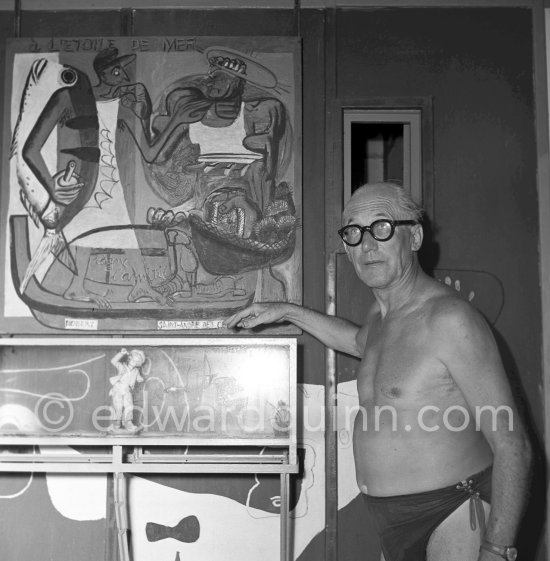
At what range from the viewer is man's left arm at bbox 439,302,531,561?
1878mm

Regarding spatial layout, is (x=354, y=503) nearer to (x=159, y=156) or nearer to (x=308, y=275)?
(x=308, y=275)

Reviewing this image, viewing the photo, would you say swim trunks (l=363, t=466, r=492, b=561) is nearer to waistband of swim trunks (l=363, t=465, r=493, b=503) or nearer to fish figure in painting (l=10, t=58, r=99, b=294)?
waistband of swim trunks (l=363, t=465, r=493, b=503)

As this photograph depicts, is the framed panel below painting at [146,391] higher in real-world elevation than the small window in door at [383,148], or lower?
lower

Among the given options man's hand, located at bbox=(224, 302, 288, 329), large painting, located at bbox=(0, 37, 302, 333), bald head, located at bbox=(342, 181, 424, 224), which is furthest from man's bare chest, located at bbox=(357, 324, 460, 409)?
large painting, located at bbox=(0, 37, 302, 333)

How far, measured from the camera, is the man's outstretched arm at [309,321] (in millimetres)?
2678

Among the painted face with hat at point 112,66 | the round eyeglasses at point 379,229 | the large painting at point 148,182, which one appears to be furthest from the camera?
the painted face with hat at point 112,66

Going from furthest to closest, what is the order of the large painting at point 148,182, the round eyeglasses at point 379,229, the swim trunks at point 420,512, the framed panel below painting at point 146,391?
the large painting at point 148,182, the framed panel below painting at point 146,391, the round eyeglasses at point 379,229, the swim trunks at point 420,512

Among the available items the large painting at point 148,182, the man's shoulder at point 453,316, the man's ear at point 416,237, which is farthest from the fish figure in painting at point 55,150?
the man's shoulder at point 453,316

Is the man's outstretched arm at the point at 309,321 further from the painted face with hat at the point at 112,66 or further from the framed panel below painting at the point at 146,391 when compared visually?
the painted face with hat at the point at 112,66

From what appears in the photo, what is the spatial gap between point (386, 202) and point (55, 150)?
1728 mm

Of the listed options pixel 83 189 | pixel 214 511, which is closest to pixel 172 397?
pixel 214 511

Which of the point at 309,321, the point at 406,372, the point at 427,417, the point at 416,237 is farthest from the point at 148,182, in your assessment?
the point at 427,417

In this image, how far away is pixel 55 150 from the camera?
10.9 ft

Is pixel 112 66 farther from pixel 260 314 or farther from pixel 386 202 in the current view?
pixel 386 202
